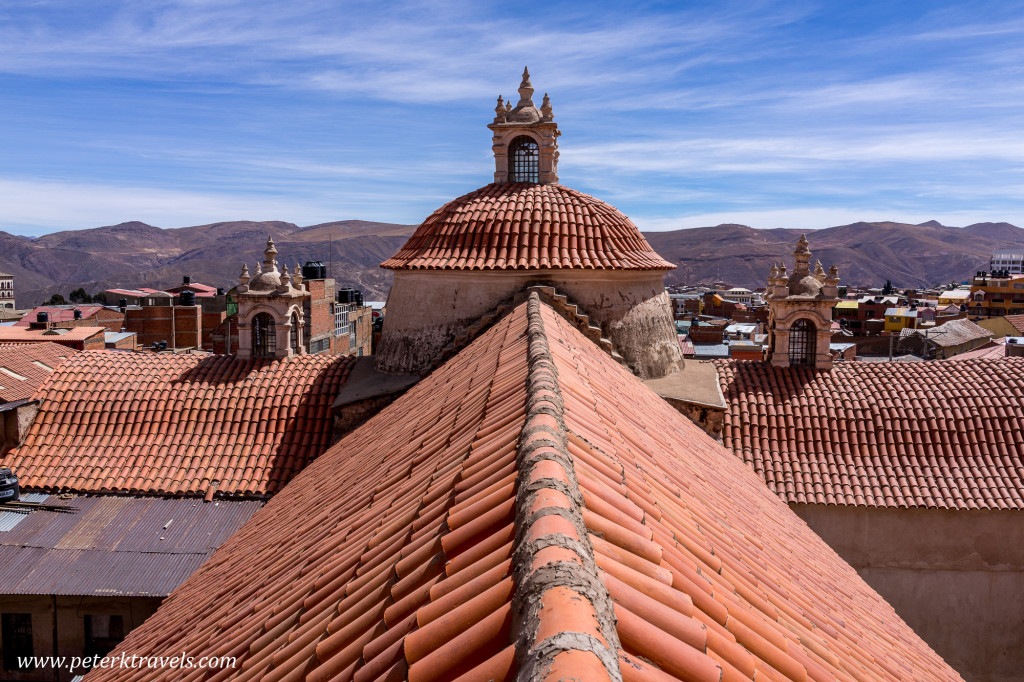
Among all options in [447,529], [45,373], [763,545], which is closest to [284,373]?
[45,373]

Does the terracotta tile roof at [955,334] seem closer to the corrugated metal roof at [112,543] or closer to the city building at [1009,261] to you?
the corrugated metal roof at [112,543]

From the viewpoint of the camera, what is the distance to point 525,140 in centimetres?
1464

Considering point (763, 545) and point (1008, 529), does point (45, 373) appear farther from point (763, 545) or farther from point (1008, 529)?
point (1008, 529)

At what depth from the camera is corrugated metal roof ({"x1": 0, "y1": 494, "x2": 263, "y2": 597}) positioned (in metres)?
10.7

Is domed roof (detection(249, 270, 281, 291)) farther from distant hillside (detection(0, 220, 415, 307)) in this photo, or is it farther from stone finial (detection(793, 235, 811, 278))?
distant hillside (detection(0, 220, 415, 307))

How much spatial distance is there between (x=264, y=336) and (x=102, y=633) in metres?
7.78

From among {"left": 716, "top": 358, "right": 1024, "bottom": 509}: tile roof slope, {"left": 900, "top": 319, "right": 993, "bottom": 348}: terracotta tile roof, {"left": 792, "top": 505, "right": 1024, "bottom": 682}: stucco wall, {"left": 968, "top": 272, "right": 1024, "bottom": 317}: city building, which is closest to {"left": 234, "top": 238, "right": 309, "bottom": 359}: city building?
{"left": 716, "top": 358, "right": 1024, "bottom": 509}: tile roof slope

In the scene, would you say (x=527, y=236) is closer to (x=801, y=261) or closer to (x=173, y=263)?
(x=801, y=261)

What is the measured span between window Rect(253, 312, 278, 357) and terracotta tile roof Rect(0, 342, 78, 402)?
3.72 m

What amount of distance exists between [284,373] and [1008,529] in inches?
552

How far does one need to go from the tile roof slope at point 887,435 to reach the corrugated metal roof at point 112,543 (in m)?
9.60

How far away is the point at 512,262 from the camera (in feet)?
40.8

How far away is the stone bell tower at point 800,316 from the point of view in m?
17.0

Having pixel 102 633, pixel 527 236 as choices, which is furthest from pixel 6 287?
pixel 527 236
